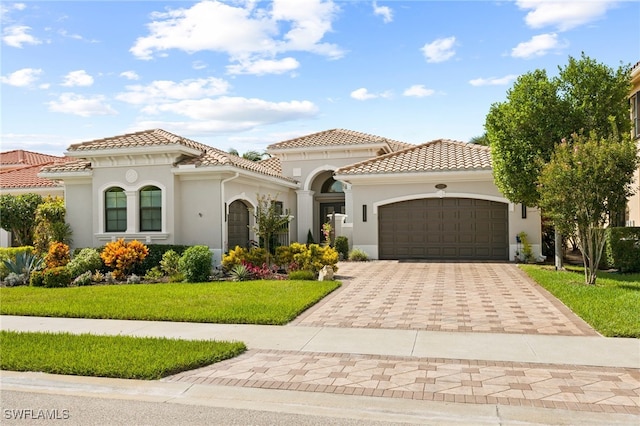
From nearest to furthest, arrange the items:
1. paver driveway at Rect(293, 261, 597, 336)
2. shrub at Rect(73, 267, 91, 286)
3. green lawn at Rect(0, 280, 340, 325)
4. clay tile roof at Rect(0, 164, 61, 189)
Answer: paver driveway at Rect(293, 261, 597, 336) < green lawn at Rect(0, 280, 340, 325) < shrub at Rect(73, 267, 91, 286) < clay tile roof at Rect(0, 164, 61, 189)

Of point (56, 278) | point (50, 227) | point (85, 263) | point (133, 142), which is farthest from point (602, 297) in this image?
point (50, 227)

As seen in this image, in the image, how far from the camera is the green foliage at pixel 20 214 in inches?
855

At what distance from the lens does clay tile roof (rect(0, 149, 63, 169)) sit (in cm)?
3325

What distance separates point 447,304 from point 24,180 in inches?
861

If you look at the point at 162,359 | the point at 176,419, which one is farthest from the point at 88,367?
the point at 176,419

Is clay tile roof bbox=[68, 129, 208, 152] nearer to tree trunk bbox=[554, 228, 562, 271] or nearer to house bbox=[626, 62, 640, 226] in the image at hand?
tree trunk bbox=[554, 228, 562, 271]

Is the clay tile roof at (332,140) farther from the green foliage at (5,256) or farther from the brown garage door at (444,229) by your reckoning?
the green foliage at (5,256)

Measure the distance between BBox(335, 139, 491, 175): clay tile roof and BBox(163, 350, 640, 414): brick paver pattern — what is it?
45.6 feet

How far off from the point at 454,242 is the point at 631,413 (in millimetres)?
15385

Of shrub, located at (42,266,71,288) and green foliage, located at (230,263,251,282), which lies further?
green foliage, located at (230,263,251,282)

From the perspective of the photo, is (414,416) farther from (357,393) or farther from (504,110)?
(504,110)

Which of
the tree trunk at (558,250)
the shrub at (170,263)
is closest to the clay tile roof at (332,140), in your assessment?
the tree trunk at (558,250)

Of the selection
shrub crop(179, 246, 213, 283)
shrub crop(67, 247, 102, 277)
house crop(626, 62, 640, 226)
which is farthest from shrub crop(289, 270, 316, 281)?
house crop(626, 62, 640, 226)

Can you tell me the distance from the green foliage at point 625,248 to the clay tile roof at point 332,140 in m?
11.8
